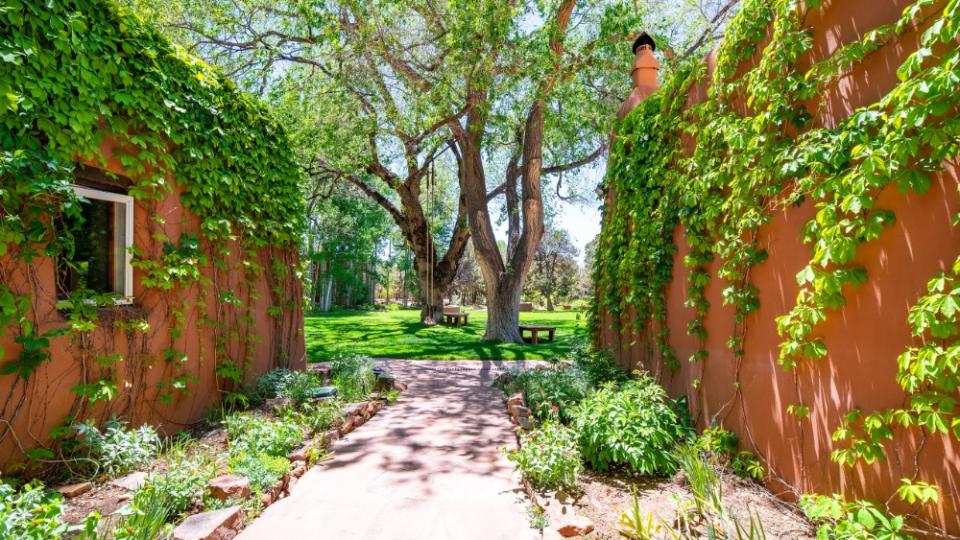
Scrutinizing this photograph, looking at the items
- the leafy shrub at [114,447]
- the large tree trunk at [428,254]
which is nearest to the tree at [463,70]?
the large tree trunk at [428,254]

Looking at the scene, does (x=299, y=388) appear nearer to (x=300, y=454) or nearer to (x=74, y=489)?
(x=300, y=454)

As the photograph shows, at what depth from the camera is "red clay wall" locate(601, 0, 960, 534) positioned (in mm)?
2148

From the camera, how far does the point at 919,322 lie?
6.54ft

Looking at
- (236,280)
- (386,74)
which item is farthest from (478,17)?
(236,280)

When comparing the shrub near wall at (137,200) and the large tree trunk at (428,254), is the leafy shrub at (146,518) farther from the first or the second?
the large tree trunk at (428,254)

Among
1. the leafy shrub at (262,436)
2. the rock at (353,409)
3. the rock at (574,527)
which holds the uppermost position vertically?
the leafy shrub at (262,436)

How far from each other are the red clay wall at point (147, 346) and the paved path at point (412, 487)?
1.60 m

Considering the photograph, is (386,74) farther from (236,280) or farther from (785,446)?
(785,446)

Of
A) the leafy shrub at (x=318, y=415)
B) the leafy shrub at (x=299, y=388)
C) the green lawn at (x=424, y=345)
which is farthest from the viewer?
the green lawn at (x=424, y=345)

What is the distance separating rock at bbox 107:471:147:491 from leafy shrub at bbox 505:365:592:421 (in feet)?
10.4

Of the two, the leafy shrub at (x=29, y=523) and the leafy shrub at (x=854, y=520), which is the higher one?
the leafy shrub at (x=29, y=523)

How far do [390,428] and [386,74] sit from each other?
26.9ft

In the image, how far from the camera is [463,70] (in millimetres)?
7551

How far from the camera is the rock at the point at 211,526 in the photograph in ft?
8.05
